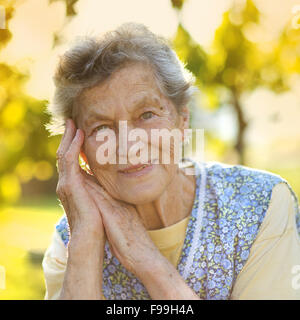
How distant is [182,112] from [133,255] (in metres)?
0.92

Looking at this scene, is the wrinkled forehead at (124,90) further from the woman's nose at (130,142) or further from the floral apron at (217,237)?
the floral apron at (217,237)

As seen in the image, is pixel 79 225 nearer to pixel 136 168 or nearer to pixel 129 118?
pixel 136 168

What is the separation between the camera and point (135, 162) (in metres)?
2.25

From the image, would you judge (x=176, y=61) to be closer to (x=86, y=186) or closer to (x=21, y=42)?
(x=86, y=186)

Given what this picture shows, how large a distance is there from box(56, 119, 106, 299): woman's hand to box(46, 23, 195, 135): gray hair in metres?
0.21

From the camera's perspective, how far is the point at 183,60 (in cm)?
296

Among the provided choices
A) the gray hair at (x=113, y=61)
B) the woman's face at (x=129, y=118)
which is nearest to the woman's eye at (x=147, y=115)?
the woman's face at (x=129, y=118)

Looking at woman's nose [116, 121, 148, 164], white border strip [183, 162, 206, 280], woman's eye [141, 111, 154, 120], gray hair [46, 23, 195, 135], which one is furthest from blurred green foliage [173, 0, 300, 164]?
woman's nose [116, 121, 148, 164]

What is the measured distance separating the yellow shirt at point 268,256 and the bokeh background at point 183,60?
3.39ft

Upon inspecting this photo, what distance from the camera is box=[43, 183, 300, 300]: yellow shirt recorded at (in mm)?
2145

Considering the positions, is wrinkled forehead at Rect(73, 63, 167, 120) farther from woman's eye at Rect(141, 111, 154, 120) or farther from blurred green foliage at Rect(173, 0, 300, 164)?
blurred green foliage at Rect(173, 0, 300, 164)

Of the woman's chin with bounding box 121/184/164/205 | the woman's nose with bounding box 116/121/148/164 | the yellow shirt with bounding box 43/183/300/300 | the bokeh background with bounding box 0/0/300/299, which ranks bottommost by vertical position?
the yellow shirt with bounding box 43/183/300/300
